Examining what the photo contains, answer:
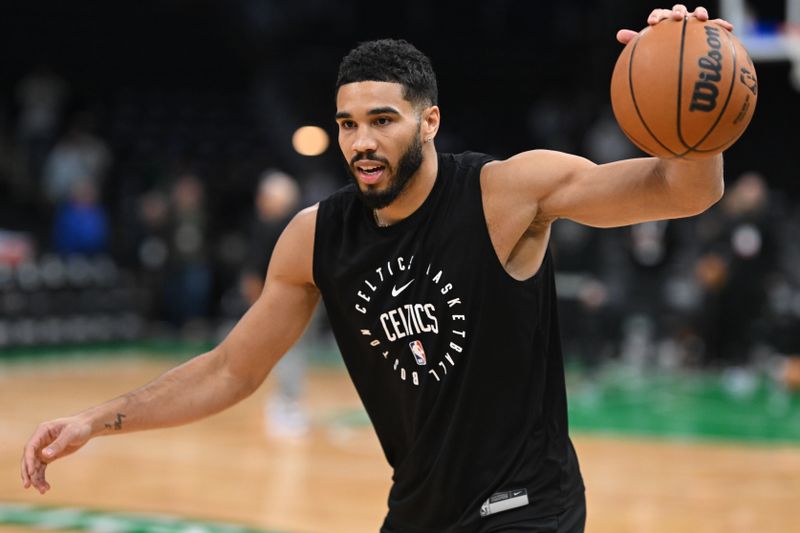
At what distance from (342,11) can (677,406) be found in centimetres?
982

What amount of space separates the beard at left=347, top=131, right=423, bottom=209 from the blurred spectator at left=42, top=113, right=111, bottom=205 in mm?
14666

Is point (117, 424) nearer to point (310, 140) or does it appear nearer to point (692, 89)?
point (692, 89)

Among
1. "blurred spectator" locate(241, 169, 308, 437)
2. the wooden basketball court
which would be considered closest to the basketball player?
the wooden basketball court

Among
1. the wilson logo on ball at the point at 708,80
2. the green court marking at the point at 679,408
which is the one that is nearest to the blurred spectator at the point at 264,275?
the green court marking at the point at 679,408

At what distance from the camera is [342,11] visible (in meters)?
19.6

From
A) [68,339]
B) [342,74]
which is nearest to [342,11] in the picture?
[68,339]

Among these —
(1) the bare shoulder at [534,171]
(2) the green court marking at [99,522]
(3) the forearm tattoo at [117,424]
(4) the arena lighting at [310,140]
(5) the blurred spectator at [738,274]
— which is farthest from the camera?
(4) the arena lighting at [310,140]

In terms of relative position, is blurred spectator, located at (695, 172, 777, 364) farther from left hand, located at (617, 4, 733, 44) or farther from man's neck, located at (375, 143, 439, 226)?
left hand, located at (617, 4, 733, 44)

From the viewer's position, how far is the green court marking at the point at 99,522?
6.68 meters

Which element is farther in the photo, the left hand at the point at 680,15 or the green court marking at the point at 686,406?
the green court marking at the point at 686,406

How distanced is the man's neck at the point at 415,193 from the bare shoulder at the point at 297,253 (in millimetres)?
262

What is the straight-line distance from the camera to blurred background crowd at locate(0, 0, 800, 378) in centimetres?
1480

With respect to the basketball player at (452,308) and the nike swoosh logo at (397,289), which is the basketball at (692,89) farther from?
the nike swoosh logo at (397,289)

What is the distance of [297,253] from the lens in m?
3.79
